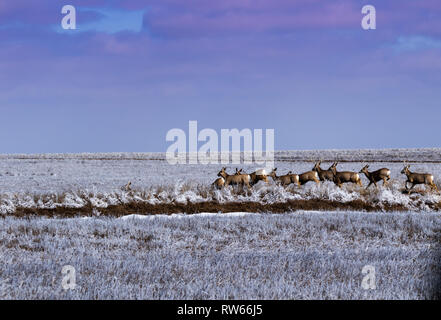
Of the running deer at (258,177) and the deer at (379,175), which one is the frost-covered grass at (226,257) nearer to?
the deer at (379,175)

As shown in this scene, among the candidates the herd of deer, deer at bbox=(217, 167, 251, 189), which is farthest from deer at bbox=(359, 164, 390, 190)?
deer at bbox=(217, 167, 251, 189)

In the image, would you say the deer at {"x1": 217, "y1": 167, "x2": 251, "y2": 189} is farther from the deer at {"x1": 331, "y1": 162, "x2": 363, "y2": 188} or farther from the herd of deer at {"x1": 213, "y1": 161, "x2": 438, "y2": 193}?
the deer at {"x1": 331, "y1": 162, "x2": 363, "y2": 188}

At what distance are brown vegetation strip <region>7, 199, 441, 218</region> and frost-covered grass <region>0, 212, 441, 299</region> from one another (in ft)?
9.98

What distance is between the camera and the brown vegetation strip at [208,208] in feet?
56.4

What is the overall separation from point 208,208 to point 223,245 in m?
6.93

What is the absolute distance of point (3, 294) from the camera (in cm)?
621

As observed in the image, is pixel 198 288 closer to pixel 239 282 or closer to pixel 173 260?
pixel 239 282

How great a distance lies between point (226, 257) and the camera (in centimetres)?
895

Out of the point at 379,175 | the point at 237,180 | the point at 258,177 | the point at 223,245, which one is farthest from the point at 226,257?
the point at 379,175

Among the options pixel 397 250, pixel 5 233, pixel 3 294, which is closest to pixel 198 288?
pixel 3 294

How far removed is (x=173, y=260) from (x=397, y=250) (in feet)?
14.9

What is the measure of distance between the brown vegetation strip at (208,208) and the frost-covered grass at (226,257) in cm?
304

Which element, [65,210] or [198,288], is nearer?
[198,288]

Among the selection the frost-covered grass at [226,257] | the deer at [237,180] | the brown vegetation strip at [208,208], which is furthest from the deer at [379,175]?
the frost-covered grass at [226,257]
